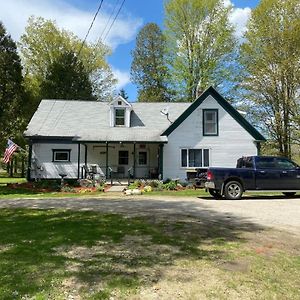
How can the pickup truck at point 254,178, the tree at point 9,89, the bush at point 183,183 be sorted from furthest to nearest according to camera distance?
the bush at point 183,183
the tree at point 9,89
the pickup truck at point 254,178

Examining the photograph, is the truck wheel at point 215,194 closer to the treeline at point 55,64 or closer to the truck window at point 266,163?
the truck window at point 266,163

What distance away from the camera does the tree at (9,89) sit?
2386 cm

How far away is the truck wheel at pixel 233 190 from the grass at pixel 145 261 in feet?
23.3

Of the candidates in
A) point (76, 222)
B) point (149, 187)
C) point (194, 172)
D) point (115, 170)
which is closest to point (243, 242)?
point (76, 222)

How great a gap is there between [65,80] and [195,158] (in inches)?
977

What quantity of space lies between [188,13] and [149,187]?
24912 millimetres

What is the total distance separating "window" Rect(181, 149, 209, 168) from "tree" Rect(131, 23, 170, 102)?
2452 cm

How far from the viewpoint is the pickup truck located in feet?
53.3

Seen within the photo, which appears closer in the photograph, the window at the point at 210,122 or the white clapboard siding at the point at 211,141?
the white clapboard siding at the point at 211,141

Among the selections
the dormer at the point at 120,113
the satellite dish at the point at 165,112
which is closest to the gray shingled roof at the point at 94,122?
the satellite dish at the point at 165,112

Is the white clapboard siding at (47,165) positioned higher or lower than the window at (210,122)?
lower

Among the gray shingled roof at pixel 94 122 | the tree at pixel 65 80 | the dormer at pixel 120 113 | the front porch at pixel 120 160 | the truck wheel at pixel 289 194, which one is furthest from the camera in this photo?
the tree at pixel 65 80

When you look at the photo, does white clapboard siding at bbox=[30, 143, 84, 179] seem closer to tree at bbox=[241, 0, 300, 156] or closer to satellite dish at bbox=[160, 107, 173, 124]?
satellite dish at bbox=[160, 107, 173, 124]

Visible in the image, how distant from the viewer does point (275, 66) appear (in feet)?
105
